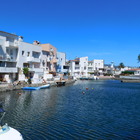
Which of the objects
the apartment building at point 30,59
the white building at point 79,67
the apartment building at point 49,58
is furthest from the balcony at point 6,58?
the white building at point 79,67

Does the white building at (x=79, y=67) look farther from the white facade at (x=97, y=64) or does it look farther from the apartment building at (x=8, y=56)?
the apartment building at (x=8, y=56)

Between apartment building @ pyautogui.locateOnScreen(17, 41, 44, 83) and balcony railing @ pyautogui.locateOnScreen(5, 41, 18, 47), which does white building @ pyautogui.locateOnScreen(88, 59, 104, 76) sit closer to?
apartment building @ pyautogui.locateOnScreen(17, 41, 44, 83)

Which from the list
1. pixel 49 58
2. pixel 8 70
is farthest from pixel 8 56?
pixel 49 58

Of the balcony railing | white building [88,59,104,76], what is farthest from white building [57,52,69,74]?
white building [88,59,104,76]

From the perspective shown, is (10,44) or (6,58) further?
(10,44)

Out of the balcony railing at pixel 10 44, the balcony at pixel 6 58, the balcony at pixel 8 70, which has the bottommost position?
the balcony at pixel 8 70

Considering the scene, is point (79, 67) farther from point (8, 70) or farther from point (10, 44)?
point (8, 70)

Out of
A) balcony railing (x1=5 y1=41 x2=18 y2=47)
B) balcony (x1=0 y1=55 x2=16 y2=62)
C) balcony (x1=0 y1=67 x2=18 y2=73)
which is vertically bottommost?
balcony (x1=0 y1=67 x2=18 y2=73)

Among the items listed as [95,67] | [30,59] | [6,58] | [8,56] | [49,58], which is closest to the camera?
[6,58]

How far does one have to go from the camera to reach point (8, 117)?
761 inches

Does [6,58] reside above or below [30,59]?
below

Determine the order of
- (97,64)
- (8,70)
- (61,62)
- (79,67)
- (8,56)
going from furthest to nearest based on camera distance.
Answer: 1. (97,64)
2. (79,67)
3. (61,62)
4. (8,56)
5. (8,70)

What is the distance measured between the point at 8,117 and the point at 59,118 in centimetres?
568

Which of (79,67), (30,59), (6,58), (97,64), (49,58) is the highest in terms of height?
(97,64)
